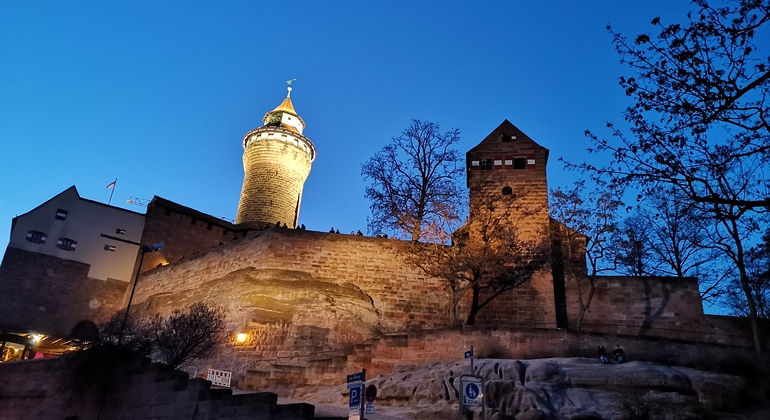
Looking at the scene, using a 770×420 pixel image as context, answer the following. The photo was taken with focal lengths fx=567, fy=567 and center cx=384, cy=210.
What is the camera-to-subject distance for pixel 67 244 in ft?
104

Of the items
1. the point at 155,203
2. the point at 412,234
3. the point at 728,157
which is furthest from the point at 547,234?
the point at 155,203

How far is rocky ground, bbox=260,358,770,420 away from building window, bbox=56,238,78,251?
71.6ft

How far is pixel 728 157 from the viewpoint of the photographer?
812cm

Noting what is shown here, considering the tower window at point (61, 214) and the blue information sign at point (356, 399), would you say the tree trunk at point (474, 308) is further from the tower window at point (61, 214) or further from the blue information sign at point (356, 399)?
the tower window at point (61, 214)

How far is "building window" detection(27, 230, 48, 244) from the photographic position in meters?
30.7

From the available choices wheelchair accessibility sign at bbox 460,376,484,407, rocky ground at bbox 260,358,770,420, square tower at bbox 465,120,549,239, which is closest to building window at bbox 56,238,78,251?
rocky ground at bbox 260,358,770,420

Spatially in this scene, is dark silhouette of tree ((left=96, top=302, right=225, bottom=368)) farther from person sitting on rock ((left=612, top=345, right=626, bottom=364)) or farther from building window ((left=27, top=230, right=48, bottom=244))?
person sitting on rock ((left=612, top=345, right=626, bottom=364))

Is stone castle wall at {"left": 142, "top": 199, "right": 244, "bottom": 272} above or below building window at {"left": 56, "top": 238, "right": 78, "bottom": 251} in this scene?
above

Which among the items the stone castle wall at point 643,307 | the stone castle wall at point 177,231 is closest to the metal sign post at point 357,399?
the stone castle wall at point 643,307

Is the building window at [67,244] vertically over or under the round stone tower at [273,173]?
under

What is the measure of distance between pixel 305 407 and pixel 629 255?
17817 mm

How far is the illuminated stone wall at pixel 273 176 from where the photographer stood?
121 feet

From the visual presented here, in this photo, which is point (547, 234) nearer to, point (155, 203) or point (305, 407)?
point (305, 407)

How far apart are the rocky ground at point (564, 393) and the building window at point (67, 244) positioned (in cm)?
2181
